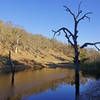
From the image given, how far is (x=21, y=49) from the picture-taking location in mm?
76125

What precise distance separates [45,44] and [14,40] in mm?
41877

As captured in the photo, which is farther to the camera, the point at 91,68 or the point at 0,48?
the point at 0,48

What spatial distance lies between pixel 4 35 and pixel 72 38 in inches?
2387

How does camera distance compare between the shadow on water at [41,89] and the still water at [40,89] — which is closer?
the shadow on water at [41,89]

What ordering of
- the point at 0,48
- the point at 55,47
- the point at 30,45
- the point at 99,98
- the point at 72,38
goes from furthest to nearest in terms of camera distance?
1. the point at 55,47
2. the point at 30,45
3. the point at 0,48
4. the point at 72,38
5. the point at 99,98

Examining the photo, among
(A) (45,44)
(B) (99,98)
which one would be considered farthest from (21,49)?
(B) (99,98)

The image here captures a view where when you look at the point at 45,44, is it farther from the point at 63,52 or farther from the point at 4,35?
the point at 4,35

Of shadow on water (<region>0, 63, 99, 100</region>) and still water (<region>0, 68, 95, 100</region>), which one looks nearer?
shadow on water (<region>0, 63, 99, 100</region>)

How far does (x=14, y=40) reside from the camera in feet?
218


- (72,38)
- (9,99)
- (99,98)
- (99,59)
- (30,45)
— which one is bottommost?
(9,99)

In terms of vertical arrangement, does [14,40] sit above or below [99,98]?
above

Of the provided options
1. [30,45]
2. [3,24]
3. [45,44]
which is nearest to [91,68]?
[3,24]

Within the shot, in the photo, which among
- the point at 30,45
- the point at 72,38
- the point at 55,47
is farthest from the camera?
the point at 55,47

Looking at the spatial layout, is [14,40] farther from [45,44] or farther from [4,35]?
[45,44]
